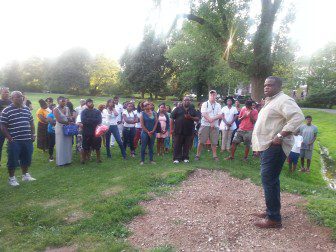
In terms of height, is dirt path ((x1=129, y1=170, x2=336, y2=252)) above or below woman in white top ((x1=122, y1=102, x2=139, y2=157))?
below

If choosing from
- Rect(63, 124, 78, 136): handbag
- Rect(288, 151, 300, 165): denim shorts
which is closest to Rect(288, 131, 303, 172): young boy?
Rect(288, 151, 300, 165): denim shorts

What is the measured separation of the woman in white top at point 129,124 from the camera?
11264 mm

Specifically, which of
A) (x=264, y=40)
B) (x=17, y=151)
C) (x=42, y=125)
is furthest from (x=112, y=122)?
(x=264, y=40)

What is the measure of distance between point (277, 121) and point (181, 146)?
18.1 ft

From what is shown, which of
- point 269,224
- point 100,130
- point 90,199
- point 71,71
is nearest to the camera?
point 269,224

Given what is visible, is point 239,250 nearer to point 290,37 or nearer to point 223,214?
point 223,214

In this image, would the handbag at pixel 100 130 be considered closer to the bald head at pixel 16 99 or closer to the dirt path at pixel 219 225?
the bald head at pixel 16 99

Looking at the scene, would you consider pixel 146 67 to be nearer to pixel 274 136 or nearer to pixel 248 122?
pixel 248 122

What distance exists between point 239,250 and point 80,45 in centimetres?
5718

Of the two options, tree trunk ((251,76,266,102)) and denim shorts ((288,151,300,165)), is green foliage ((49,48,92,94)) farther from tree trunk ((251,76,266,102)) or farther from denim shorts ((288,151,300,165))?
denim shorts ((288,151,300,165))

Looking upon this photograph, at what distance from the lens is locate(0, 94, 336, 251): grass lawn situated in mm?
5238

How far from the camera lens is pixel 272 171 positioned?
4840mm

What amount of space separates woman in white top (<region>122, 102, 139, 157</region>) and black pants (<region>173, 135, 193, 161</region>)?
1.92m

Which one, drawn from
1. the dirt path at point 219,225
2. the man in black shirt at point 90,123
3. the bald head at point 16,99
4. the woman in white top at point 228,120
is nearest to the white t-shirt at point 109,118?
the man in black shirt at point 90,123
